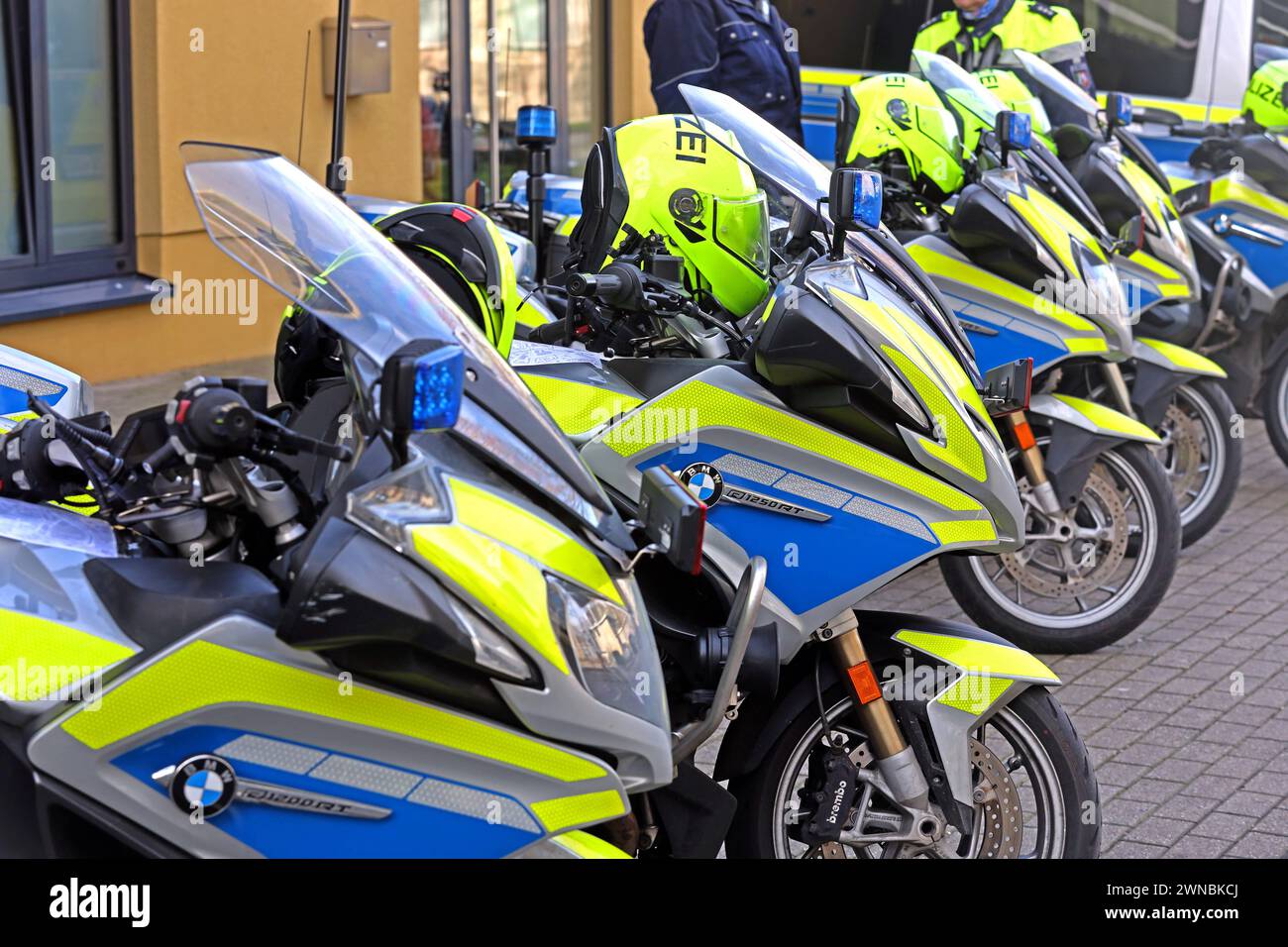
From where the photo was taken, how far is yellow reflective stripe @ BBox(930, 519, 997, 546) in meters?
3.36

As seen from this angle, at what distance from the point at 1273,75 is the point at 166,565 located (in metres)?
6.76

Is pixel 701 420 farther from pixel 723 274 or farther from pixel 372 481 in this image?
pixel 372 481

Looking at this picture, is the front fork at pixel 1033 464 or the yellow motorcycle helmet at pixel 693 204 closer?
the yellow motorcycle helmet at pixel 693 204

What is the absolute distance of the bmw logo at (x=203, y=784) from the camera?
7.29 feet

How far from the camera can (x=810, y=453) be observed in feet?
11.4

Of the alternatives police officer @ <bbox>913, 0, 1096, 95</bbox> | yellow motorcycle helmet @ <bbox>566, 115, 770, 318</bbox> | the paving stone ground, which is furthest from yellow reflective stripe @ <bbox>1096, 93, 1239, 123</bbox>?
yellow motorcycle helmet @ <bbox>566, 115, 770, 318</bbox>

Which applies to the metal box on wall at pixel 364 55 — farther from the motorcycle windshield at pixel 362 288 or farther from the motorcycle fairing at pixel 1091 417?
the motorcycle windshield at pixel 362 288

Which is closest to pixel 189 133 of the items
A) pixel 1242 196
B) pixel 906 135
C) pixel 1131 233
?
pixel 906 135

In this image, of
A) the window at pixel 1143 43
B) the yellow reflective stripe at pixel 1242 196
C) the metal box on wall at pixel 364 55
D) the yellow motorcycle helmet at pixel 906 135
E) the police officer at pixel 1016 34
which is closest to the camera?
the yellow motorcycle helmet at pixel 906 135

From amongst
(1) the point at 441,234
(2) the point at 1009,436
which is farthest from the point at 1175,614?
(1) the point at 441,234

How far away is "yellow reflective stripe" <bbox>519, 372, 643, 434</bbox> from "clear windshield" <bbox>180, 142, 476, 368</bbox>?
3.83 feet

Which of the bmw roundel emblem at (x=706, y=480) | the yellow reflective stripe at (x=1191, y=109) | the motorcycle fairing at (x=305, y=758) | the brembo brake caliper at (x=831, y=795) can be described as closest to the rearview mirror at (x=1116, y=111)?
the yellow reflective stripe at (x=1191, y=109)

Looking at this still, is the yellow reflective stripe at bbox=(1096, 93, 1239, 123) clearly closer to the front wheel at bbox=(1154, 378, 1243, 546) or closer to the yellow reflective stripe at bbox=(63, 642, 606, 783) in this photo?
the front wheel at bbox=(1154, 378, 1243, 546)

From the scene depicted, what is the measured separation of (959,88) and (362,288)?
161 inches
